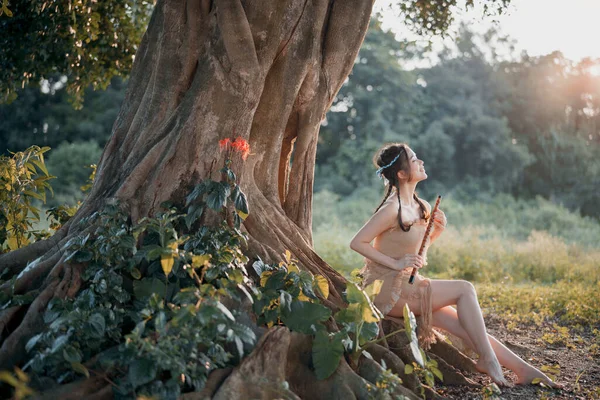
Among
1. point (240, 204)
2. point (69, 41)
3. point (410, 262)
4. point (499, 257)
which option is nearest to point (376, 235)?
point (410, 262)

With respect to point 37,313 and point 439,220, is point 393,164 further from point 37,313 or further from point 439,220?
point 37,313

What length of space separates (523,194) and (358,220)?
10.9m

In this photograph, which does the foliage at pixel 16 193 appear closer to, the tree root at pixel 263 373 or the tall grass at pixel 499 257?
the tree root at pixel 263 373

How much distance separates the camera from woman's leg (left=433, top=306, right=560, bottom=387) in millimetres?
4707

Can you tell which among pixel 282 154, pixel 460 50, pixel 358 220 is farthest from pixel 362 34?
pixel 460 50

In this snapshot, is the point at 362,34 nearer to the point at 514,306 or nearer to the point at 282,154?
the point at 282,154

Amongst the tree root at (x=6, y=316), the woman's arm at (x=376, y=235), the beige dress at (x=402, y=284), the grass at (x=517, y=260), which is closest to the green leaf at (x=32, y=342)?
the tree root at (x=6, y=316)

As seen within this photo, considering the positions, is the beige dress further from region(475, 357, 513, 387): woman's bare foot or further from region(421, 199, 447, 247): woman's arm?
region(475, 357, 513, 387): woman's bare foot

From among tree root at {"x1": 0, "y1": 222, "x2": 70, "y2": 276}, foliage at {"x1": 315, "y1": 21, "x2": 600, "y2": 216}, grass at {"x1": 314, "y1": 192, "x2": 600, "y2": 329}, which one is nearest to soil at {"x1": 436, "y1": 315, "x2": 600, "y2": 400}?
grass at {"x1": 314, "y1": 192, "x2": 600, "y2": 329}

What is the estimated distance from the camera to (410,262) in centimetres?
485

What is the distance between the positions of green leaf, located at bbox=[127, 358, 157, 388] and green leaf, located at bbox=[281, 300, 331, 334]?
39.5 inches

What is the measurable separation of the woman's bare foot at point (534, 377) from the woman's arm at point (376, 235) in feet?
3.42

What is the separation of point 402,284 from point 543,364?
1529 millimetres

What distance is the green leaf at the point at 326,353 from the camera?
379 cm
